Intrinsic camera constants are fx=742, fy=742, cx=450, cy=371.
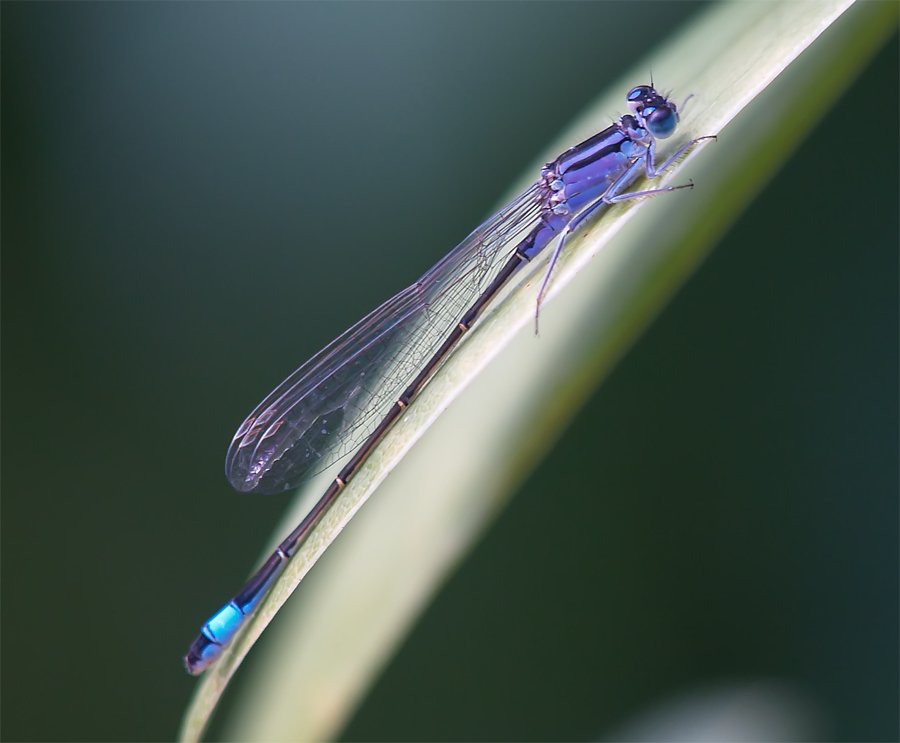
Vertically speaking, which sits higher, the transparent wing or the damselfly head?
the transparent wing

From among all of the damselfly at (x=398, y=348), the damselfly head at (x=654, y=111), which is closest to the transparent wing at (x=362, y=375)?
the damselfly at (x=398, y=348)

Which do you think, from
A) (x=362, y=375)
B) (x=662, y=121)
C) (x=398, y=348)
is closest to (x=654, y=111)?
(x=662, y=121)

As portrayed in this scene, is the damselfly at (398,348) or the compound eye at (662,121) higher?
the damselfly at (398,348)

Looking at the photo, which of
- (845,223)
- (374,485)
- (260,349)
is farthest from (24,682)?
(845,223)

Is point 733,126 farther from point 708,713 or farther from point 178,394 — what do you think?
point 178,394

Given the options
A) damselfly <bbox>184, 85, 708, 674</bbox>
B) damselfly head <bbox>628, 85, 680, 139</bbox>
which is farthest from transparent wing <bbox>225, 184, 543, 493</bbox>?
damselfly head <bbox>628, 85, 680, 139</bbox>

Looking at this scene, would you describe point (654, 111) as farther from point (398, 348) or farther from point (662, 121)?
point (398, 348)

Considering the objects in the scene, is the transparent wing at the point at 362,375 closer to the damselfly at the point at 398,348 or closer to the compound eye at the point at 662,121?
the damselfly at the point at 398,348

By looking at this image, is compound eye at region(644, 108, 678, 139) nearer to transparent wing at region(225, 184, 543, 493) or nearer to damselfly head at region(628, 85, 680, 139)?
damselfly head at region(628, 85, 680, 139)
